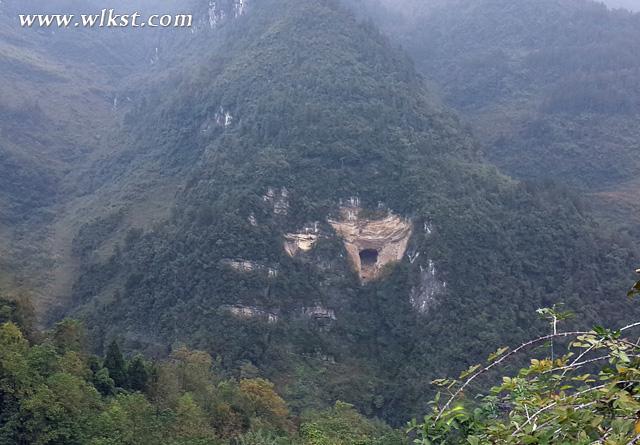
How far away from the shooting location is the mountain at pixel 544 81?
234ft

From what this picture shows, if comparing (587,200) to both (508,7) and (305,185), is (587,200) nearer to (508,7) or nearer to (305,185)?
(305,185)

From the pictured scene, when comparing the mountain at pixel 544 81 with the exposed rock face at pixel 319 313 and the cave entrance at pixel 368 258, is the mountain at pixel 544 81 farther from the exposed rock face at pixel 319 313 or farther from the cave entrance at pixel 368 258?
the exposed rock face at pixel 319 313

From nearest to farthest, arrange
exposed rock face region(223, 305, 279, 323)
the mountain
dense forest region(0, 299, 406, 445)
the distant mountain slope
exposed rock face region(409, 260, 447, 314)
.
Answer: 1. dense forest region(0, 299, 406, 445)
2. the distant mountain slope
3. exposed rock face region(223, 305, 279, 323)
4. exposed rock face region(409, 260, 447, 314)
5. the mountain

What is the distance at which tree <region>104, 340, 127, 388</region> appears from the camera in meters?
25.8

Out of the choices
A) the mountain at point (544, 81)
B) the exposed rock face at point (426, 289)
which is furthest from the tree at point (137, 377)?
the mountain at point (544, 81)

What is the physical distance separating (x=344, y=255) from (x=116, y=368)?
26926 mm

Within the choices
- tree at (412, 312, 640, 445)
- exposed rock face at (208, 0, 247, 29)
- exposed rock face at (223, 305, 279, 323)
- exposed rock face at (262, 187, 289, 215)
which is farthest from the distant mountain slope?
exposed rock face at (208, 0, 247, 29)

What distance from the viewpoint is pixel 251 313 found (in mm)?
45812

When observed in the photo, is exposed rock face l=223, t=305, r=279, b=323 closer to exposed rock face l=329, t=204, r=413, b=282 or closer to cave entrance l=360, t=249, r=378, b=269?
exposed rock face l=329, t=204, r=413, b=282

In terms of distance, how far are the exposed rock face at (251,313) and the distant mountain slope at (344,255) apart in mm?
105

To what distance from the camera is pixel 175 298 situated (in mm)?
47406

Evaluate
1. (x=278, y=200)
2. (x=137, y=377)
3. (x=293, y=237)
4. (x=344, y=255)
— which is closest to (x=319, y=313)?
(x=344, y=255)

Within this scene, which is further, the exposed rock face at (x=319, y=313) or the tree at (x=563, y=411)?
the exposed rock face at (x=319, y=313)

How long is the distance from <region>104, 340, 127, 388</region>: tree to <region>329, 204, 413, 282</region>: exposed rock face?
27169 mm
